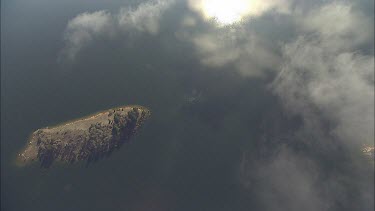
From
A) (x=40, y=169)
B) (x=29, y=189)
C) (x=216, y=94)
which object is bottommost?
(x=29, y=189)

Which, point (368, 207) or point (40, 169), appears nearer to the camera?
point (368, 207)

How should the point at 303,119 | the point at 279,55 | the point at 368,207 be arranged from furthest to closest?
the point at 279,55
the point at 303,119
the point at 368,207

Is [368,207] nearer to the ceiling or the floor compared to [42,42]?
nearer to the floor

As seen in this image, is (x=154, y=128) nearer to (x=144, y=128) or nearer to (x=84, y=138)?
(x=144, y=128)

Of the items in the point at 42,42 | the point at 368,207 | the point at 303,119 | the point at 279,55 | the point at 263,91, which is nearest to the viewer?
the point at 368,207

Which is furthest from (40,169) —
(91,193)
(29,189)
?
(91,193)

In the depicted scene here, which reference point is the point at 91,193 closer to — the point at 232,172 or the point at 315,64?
the point at 232,172

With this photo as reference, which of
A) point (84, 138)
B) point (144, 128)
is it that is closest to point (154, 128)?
point (144, 128)
